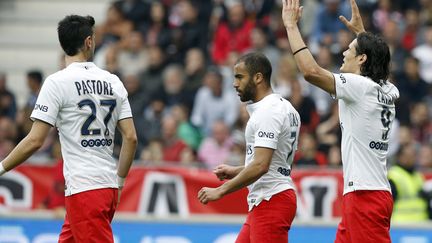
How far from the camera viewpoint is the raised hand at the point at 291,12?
8.35 metres

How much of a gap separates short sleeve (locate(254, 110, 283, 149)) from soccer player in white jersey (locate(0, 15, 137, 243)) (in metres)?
1.01

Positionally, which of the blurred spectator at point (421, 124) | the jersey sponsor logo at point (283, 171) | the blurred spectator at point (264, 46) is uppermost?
the blurred spectator at point (264, 46)

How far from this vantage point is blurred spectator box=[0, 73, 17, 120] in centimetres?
1773

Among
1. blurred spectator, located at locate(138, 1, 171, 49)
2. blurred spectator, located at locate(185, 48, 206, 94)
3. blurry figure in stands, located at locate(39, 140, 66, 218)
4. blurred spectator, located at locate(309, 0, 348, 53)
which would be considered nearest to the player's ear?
blurry figure in stands, located at locate(39, 140, 66, 218)

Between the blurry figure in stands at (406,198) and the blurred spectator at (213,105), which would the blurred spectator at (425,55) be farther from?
the blurry figure in stands at (406,198)

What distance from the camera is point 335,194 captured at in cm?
1375

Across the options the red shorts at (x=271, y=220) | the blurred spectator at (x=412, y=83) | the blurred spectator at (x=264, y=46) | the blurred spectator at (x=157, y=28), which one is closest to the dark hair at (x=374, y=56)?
the red shorts at (x=271, y=220)

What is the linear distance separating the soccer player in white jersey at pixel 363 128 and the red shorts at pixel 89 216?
1848 millimetres

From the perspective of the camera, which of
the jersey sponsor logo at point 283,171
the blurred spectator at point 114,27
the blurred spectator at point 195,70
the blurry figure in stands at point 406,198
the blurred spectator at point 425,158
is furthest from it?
the blurred spectator at point 114,27

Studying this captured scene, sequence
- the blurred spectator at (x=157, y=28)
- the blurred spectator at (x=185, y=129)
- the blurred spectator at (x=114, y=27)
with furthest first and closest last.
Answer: the blurred spectator at (x=114, y=27) → the blurred spectator at (x=157, y=28) → the blurred spectator at (x=185, y=129)

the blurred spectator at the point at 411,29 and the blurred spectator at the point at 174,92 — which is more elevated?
the blurred spectator at the point at 411,29

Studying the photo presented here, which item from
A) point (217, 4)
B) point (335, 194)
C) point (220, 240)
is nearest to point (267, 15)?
point (217, 4)

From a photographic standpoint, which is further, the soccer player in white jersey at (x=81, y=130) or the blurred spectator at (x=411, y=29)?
the blurred spectator at (x=411, y=29)

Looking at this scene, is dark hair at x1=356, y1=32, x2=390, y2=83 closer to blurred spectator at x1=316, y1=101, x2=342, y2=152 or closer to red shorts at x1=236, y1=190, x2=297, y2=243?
red shorts at x1=236, y1=190, x2=297, y2=243
